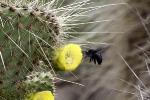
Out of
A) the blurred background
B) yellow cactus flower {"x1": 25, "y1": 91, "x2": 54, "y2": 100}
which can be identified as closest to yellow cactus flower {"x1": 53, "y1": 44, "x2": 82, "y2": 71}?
yellow cactus flower {"x1": 25, "y1": 91, "x2": 54, "y2": 100}

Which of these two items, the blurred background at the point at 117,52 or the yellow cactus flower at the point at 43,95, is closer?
the yellow cactus flower at the point at 43,95

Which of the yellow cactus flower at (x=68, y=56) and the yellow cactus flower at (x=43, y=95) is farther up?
the yellow cactus flower at (x=68, y=56)

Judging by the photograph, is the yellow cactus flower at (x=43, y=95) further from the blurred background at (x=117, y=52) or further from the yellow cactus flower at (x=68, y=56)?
the blurred background at (x=117, y=52)

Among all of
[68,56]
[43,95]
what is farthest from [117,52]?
[43,95]

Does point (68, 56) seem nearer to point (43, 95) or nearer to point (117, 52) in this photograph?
point (43, 95)

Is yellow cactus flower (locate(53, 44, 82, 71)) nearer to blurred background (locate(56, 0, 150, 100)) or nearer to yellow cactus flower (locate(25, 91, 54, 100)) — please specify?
yellow cactus flower (locate(25, 91, 54, 100))

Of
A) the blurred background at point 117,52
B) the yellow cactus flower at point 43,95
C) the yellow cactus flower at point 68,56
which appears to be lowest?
the blurred background at point 117,52

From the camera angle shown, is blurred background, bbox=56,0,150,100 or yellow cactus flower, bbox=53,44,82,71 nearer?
yellow cactus flower, bbox=53,44,82,71

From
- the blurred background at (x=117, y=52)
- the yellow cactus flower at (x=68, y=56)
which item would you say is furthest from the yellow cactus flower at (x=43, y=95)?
the blurred background at (x=117, y=52)

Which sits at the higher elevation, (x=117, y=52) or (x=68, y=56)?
(x=68, y=56)
